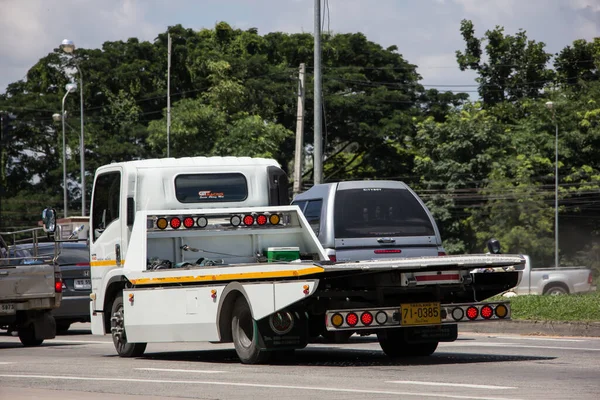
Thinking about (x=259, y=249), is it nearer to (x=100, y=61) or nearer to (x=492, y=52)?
(x=100, y=61)

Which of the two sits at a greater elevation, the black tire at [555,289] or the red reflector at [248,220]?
the red reflector at [248,220]

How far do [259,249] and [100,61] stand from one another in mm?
53662

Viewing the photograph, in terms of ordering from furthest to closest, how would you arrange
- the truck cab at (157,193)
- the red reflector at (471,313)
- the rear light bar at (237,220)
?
the truck cab at (157,193) → the rear light bar at (237,220) → the red reflector at (471,313)

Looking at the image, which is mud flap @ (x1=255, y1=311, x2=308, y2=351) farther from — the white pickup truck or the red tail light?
the white pickup truck

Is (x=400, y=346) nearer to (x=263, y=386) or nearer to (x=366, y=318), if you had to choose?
(x=366, y=318)

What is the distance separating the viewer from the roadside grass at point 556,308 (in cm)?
1745

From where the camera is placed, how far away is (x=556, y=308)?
18.6 m

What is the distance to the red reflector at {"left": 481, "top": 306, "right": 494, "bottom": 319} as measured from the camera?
12203 mm

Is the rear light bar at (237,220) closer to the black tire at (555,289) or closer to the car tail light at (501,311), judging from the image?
the car tail light at (501,311)

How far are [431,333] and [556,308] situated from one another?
21.5 ft

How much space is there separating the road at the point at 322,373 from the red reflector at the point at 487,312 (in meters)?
0.50

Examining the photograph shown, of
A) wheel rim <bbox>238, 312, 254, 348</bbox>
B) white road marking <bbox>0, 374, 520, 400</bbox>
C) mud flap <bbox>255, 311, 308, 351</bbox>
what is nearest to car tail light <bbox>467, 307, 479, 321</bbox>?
mud flap <bbox>255, 311, 308, 351</bbox>

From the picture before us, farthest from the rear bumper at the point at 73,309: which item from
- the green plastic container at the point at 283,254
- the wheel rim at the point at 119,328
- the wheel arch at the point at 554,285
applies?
the wheel arch at the point at 554,285

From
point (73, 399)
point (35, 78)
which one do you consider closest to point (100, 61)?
point (35, 78)
